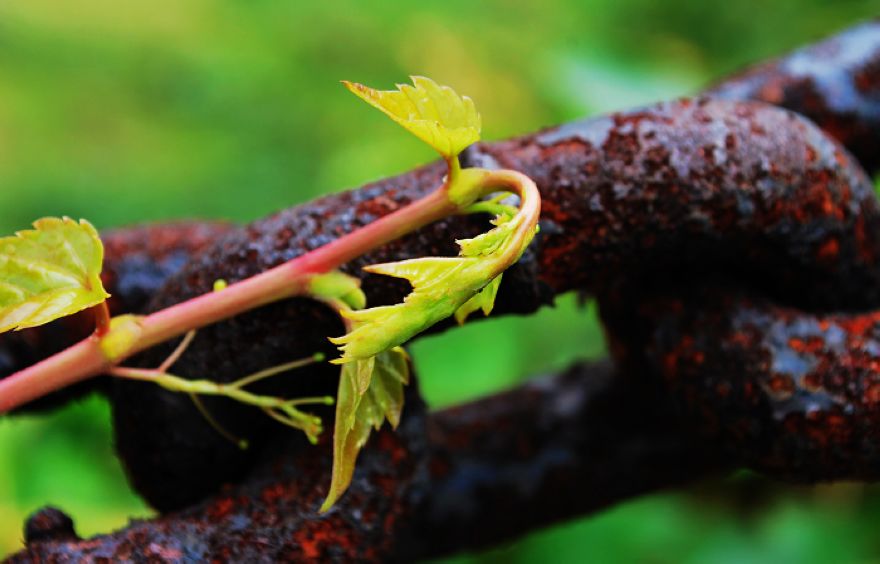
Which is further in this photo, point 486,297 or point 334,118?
point 334,118

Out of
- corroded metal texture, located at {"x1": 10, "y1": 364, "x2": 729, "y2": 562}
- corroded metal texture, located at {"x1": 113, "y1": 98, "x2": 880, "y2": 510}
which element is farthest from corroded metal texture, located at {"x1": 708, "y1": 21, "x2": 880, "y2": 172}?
corroded metal texture, located at {"x1": 10, "y1": 364, "x2": 729, "y2": 562}

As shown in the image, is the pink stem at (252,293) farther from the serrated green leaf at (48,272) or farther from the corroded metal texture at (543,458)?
the corroded metal texture at (543,458)

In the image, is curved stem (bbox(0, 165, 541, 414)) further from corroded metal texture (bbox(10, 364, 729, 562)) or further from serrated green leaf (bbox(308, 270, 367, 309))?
corroded metal texture (bbox(10, 364, 729, 562))

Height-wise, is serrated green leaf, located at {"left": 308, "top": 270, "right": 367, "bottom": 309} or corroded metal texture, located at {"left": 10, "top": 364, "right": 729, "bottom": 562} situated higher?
serrated green leaf, located at {"left": 308, "top": 270, "right": 367, "bottom": 309}

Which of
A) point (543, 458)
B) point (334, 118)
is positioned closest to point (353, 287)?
point (543, 458)

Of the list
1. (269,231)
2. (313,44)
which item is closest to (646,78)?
(313,44)

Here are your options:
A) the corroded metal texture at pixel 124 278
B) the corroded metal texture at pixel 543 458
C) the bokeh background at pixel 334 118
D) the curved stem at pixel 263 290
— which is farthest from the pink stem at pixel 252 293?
the bokeh background at pixel 334 118

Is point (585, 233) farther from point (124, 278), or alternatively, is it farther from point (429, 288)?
point (124, 278)
